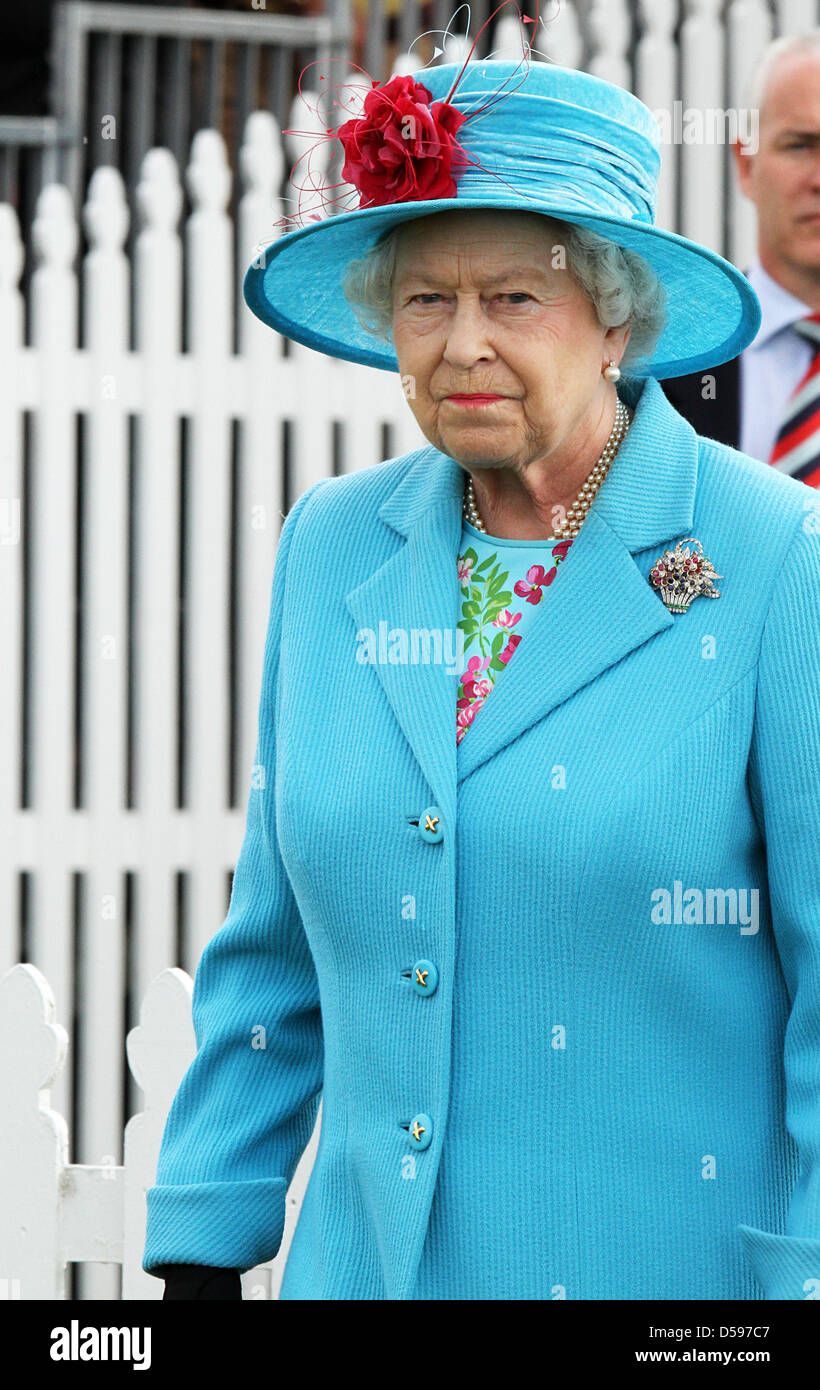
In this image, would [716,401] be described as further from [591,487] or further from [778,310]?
[591,487]

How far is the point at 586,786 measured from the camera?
4.91 ft

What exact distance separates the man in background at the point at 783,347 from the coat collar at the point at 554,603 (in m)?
2.35

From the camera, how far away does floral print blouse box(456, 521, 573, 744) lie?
5.46 ft

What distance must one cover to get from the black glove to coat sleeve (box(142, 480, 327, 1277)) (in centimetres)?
1

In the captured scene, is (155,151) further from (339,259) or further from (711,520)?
(711,520)

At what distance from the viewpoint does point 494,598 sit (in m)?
1.71

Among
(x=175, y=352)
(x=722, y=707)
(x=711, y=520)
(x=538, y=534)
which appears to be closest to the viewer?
(x=722, y=707)

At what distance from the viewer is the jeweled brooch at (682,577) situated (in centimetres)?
157

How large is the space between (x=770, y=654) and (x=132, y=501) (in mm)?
3254

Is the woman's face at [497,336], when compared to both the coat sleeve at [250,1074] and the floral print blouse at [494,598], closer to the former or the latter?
the floral print blouse at [494,598]

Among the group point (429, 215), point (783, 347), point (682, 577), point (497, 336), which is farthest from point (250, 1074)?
point (783, 347)

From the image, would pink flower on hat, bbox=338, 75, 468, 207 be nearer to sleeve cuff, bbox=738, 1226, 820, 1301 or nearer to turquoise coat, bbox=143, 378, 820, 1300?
turquoise coat, bbox=143, 378, 820, 1300

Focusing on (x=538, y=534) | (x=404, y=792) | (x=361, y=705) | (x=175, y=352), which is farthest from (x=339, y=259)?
(x=175, y=352)

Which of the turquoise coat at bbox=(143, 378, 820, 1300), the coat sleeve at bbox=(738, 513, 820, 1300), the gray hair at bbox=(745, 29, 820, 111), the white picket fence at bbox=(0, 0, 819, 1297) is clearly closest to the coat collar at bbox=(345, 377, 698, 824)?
the turquoise coat at bbox=(143, 378, 820, 1300)
